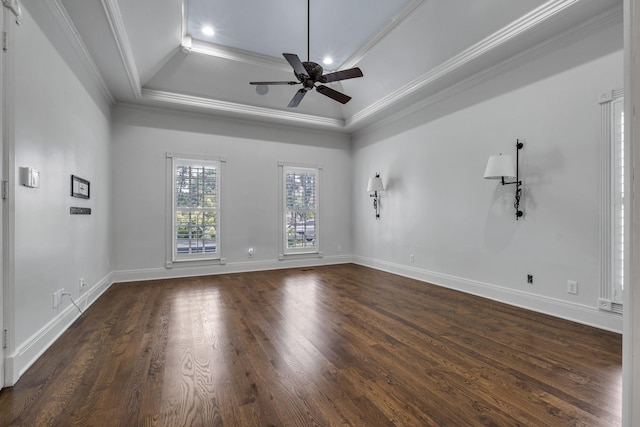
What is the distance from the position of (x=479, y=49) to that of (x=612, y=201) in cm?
225

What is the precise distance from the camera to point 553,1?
3.05 m

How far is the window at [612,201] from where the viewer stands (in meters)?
2.90

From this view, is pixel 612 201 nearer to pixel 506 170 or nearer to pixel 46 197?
pixel 506 170

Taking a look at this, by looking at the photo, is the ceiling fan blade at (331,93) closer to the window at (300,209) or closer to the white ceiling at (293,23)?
the white ceiling at (293,23)

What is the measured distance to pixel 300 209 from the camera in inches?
263

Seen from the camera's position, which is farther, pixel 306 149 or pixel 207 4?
pixel 306 149

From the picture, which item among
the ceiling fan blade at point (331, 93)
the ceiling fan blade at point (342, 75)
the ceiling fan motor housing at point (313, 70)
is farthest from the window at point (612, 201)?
the ceiling fan motor housing at point (313, 70)

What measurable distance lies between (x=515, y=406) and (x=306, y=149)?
5.68m

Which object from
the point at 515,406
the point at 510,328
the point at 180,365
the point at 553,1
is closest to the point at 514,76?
the point at 553,1

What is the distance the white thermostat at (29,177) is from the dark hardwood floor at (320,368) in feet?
4.44

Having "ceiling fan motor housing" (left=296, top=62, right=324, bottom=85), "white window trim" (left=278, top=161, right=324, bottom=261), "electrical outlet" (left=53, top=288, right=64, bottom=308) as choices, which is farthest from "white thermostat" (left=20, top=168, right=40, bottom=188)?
"white window trim" (left=278, top=161, right=324, bottom=261)

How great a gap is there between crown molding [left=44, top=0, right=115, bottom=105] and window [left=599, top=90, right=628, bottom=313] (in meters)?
5.17

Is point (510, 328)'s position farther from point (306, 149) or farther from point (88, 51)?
point (88, 51)

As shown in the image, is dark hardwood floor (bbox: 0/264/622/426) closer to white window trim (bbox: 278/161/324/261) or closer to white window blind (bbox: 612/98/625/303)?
white window blind (bbox: 612/98/625/303)
